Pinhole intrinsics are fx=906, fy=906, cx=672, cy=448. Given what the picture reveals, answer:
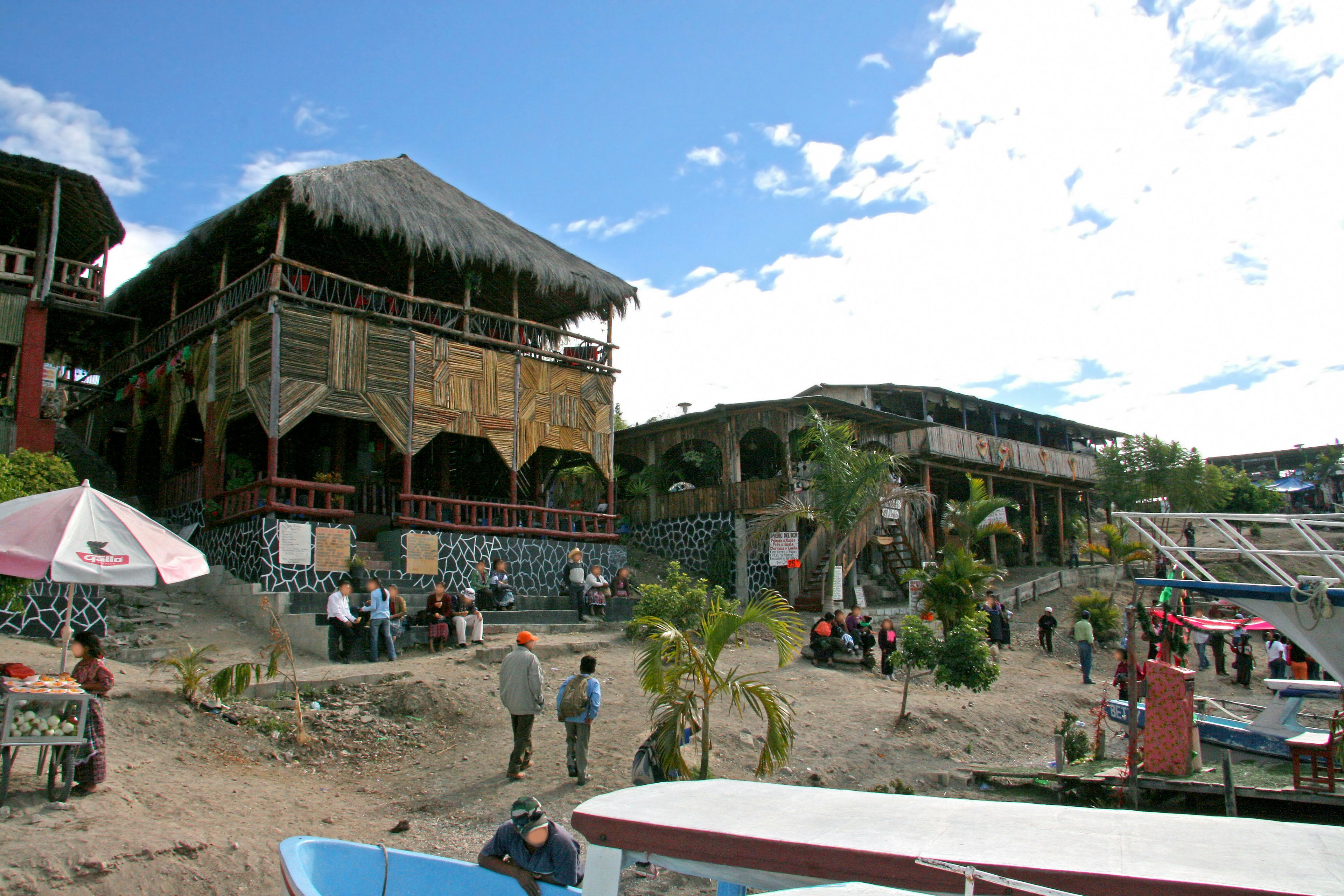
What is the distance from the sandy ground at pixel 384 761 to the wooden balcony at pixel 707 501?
638 cm

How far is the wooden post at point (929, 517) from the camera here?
2608 cm

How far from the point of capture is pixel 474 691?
11.4 meters

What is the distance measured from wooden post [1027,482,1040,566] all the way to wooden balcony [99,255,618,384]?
17.8 meters

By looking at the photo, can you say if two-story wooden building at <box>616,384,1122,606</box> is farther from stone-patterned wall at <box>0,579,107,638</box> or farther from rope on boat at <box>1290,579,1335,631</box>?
stone-patterned wall at <box>0,579,107,638</box>

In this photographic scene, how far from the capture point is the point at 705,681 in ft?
27.3

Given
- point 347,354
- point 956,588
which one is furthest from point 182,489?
point 956,588

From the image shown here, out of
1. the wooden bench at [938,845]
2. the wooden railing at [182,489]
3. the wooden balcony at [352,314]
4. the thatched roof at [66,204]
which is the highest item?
the thatched roof at [66,204]

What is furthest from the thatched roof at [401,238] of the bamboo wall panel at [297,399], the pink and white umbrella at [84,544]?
the pink and white umbrella at [84,544]

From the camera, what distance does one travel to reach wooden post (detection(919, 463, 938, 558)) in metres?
26.1

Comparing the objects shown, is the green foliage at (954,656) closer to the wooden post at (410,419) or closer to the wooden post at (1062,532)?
the wooden post at (410,419)

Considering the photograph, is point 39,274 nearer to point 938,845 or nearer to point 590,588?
point 590,588

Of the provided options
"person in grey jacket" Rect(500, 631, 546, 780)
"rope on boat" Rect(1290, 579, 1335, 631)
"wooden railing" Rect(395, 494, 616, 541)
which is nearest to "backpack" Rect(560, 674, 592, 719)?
"person in grey jacket" Rect(500, 631, 546, 780)

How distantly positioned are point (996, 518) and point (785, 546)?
12.1m

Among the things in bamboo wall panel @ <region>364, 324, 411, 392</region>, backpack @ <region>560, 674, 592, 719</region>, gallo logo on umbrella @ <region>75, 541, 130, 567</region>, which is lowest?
backpack @ <region>560, 674, 592, 719</region>
